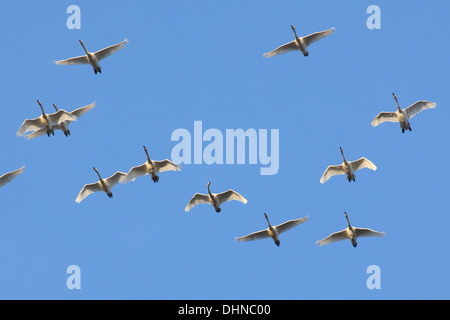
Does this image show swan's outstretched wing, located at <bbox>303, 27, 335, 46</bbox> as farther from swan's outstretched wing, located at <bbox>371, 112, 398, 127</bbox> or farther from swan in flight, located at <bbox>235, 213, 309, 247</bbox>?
swan in flight, located at <bbox>235, 213, 309, 247</bbox>

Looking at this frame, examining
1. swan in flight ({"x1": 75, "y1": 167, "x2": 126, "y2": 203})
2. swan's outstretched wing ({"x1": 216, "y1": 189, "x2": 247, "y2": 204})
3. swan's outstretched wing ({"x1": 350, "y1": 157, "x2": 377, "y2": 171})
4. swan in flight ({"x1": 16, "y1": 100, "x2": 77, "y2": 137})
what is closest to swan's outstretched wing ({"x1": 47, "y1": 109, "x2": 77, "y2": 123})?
swan in flight ({"x1": 16, "y1": 100, "x2": 77, "y2": 137})

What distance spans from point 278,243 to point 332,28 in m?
11.9

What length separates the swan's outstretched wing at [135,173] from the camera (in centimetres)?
5372

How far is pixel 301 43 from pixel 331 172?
7.25 m

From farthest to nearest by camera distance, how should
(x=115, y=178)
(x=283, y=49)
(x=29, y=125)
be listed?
(x=115, y=178) → (x=283, y=49) → (x=29, y=125)

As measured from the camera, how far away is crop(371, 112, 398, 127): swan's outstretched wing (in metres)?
54.2

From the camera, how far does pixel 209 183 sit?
54.2 meters

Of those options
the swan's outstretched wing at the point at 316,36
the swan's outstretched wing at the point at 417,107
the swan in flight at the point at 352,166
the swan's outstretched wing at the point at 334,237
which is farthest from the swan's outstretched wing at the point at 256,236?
the swan's outstretched wing at the point at 316,36

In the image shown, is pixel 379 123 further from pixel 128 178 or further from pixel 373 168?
pixel 128 178

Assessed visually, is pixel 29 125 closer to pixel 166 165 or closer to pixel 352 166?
pixel 166 165

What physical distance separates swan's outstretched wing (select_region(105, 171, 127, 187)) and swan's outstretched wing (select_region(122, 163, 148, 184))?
1.75ft

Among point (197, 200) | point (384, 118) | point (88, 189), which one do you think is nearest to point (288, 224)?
point (197, 200)

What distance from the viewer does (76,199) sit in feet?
181

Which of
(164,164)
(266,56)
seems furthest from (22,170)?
(266,56)
